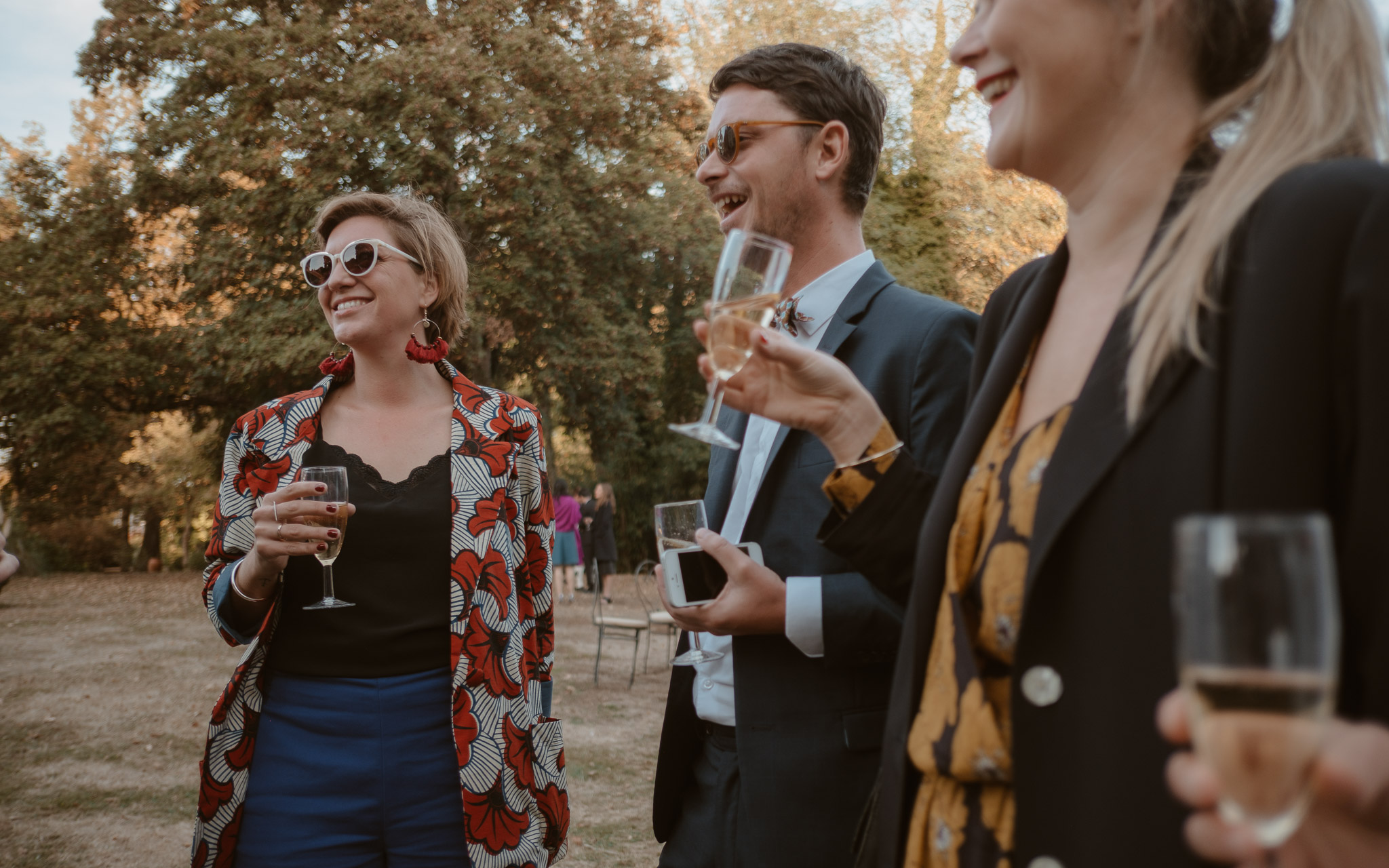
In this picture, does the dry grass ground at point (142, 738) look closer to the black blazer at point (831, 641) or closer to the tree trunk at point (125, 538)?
the black blazer at point (831, 641)

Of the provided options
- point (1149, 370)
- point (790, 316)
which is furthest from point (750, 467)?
point (1149, 370)

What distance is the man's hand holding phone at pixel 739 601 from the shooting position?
Result: 7.45 ft

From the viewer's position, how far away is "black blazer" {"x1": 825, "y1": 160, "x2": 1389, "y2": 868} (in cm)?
100

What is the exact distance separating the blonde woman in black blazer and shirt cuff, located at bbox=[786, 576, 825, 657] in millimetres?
549

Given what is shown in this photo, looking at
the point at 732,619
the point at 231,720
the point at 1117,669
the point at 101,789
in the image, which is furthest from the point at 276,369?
the point at 1117,669

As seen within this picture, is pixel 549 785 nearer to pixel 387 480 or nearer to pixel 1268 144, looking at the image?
pixel 387 480

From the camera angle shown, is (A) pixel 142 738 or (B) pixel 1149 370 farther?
(A) pixel 142 738

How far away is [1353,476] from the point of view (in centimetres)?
100

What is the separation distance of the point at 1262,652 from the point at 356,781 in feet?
8.67

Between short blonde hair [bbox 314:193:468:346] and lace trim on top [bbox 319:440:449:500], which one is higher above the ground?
short blonde hair [bbox 314:193:468:346]

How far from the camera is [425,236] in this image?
364 centimetres

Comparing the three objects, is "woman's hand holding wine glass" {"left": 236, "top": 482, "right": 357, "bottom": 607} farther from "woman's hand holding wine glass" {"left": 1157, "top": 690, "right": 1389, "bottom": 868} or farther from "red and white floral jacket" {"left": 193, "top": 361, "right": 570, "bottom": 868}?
"woman's hand holding wine glass" {"left": 1157, "top": 690, "right": 1389, "bottom": 868}

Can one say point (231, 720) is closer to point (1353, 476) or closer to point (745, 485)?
point (745, 485)

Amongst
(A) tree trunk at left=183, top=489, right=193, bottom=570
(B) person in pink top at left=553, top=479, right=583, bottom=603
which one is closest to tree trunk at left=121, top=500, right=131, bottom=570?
(A) tree trunk at left=183, top=489, right=193, bottom=570
